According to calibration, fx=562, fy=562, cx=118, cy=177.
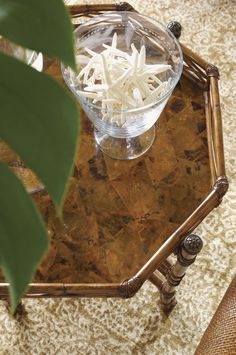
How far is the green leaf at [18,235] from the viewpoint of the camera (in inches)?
14.6

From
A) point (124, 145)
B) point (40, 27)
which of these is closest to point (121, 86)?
point (124, 145)

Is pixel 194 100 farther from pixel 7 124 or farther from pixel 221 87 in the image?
pixel 7 124

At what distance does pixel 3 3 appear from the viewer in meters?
0.41

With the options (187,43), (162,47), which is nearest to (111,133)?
(162,47)

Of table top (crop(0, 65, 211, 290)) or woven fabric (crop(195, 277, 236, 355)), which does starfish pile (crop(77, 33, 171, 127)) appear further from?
woven fabric (crop(195, 277, 236, 355))

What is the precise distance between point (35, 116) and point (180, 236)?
23.2 inches

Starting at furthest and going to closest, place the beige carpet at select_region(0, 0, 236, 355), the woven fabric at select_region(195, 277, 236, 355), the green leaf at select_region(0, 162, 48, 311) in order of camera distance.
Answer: the beige carpet at select_region(0, 0, 236, 355) → the woven fabric at select_region(195, 277, 236, 355) → the green leaf at select_region(0, 162, 48, 311)

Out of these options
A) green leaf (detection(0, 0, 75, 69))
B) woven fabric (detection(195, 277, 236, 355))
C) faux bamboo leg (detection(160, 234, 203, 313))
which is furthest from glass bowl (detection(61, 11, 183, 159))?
green leaf (detection(0, 0, 75, 69))

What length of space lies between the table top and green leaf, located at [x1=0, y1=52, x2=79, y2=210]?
581 millimetres

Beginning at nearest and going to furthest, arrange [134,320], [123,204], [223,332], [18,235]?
[18,235] → [223,332] → [123,204] → [134,320]

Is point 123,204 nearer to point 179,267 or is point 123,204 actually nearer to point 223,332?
point 179,267

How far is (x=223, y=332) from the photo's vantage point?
2.80 ft

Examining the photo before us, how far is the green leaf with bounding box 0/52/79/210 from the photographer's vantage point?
38 centimetres

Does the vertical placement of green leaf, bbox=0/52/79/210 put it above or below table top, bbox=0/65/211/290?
above
